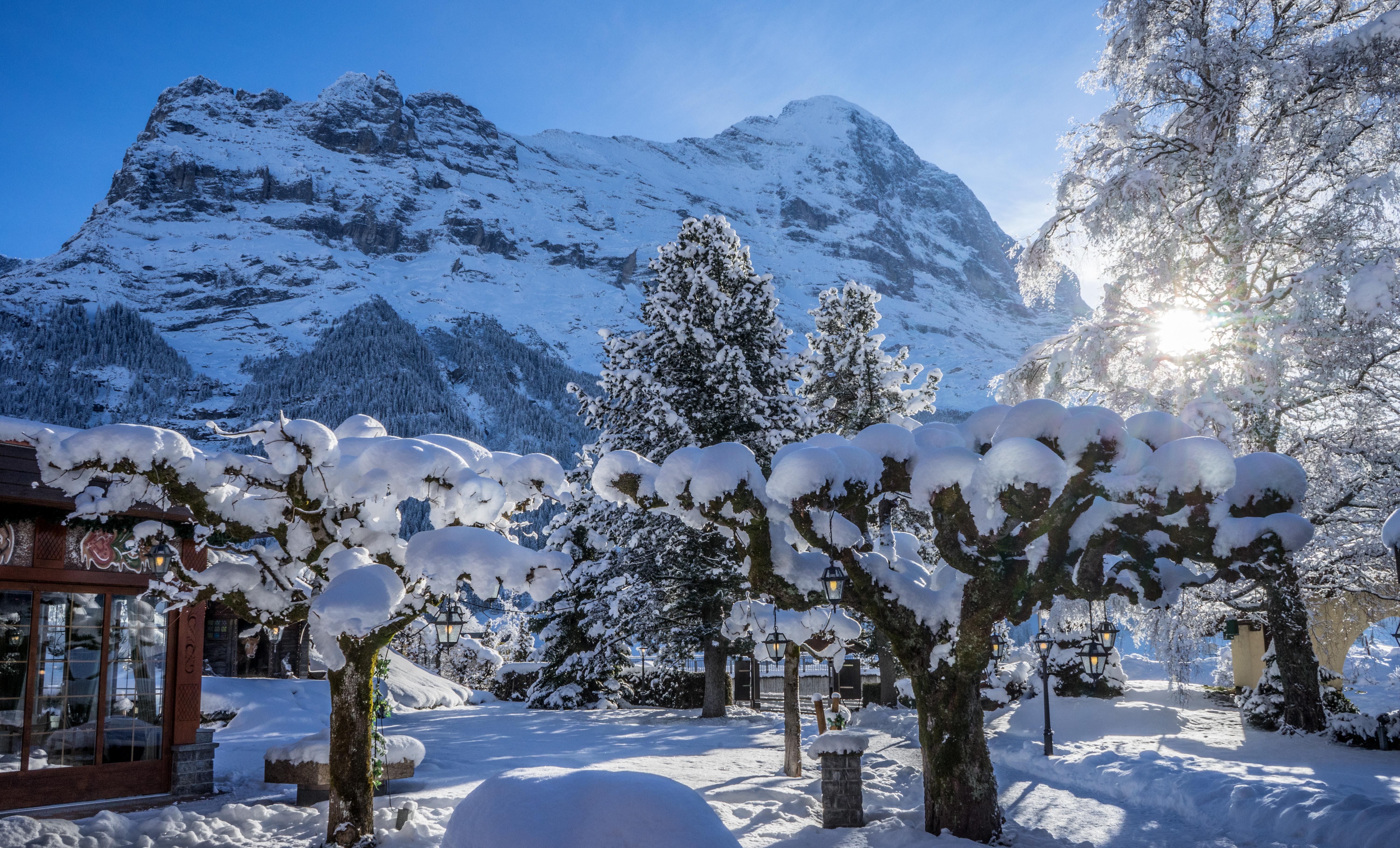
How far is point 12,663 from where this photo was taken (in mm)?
10039

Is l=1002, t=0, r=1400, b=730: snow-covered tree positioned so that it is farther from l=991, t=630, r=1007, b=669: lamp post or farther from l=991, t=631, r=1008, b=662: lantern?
l=991, t=630, r=1007, b=669: lamp post

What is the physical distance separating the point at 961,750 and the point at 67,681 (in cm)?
1071

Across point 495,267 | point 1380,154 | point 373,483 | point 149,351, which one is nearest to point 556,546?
point 373,483

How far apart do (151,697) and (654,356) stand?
12.1m

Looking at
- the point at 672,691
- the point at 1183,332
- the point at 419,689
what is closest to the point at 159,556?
the point at 1183,332

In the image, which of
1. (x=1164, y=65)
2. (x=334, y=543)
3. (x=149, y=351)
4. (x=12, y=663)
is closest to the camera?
(x=334, y=543)

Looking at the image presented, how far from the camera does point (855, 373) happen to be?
81.9 feet

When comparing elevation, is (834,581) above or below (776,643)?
above

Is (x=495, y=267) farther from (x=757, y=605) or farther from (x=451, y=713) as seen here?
(x=757, y=605)

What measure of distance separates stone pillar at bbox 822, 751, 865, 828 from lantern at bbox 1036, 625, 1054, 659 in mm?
7496

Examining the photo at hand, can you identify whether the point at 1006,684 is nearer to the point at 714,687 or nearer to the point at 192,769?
the point at 714,687

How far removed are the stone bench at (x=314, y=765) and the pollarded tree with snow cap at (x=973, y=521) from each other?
5.34 metres

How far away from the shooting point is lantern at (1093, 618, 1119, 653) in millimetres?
13719

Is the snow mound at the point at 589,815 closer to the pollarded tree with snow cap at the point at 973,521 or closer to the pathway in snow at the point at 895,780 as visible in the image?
the pollarded tree with snow cap at the point at 973,521
